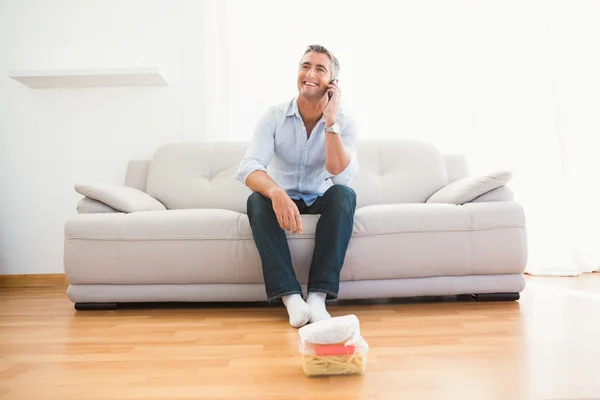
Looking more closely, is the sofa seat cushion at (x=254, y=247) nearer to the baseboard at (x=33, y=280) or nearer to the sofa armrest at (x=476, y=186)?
the sofa armrest at (x=476, y=186)

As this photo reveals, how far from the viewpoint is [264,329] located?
1.61 metres

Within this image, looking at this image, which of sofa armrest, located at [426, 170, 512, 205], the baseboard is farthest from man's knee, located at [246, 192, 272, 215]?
the baseboard

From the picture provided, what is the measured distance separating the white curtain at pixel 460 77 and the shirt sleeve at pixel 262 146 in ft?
3.39

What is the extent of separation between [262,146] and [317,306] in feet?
2.20

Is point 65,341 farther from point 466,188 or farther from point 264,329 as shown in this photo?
point 466,188

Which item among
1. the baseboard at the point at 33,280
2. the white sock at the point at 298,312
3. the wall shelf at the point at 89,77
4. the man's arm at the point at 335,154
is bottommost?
the baseboard at the point at 33,280

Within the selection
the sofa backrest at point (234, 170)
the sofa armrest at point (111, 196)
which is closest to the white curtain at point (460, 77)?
the sofa backrest at point (234, 170)

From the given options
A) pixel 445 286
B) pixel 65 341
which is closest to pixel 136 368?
pixel 65 341

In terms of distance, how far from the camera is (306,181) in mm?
1995

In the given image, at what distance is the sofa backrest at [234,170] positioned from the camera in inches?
98.8

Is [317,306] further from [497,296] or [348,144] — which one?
[497,296]

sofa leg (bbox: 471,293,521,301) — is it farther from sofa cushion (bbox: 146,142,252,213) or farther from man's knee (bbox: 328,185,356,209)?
sofa cushion (bbox: 146,142,252,213)

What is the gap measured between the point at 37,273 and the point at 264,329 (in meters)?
1.86

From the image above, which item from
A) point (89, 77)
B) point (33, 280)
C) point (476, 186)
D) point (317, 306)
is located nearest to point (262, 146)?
point (317, 306)
